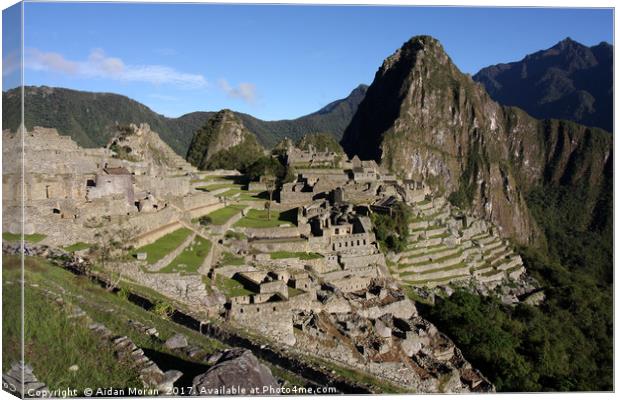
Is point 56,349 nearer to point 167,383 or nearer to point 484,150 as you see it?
point 167,383

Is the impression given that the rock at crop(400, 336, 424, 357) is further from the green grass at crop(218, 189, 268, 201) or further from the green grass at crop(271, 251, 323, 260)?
the green grass at crop(218, 189, 268, 201)

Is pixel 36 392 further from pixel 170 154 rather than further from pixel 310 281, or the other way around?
pixel 170 154

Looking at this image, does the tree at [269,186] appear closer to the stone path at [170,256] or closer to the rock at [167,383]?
the stone path at [170,256]

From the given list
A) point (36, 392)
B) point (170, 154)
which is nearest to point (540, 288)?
point (170, 154)

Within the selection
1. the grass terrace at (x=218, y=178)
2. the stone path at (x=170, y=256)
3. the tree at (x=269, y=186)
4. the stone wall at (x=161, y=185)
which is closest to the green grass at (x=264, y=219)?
the tree at (x=269, y=186)

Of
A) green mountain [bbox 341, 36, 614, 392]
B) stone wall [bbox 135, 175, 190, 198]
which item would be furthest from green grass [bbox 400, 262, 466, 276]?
green mountain [bbox 341, 36, 614, 392]
